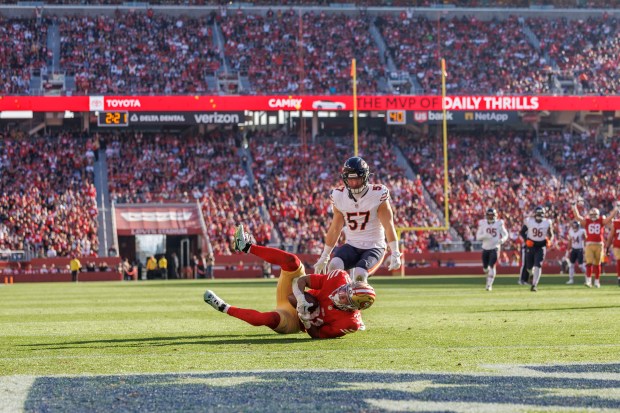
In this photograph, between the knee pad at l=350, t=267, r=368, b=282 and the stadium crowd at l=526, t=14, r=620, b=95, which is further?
the stadium crowd at l=526, t=14, r=620, b=95

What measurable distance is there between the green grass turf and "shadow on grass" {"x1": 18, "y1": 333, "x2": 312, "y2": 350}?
0.01m

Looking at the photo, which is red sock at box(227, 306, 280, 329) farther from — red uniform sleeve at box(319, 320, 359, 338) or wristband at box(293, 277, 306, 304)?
red uniform sleeve at box(319, 320, 359, 338)

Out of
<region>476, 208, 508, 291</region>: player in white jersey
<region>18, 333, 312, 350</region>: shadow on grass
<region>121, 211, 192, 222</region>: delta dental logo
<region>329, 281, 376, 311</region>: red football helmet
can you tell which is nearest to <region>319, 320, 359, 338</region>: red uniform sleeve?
<region>18, 333, 312, 350</region>: shadow on grass

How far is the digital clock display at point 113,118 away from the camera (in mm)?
48438

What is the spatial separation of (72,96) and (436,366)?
→ 139 ft

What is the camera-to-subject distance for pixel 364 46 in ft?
177

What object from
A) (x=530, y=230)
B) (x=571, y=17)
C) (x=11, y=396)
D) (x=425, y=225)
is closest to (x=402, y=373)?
(x=11, y=396)

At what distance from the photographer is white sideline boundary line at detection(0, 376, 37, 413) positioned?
6.41 m

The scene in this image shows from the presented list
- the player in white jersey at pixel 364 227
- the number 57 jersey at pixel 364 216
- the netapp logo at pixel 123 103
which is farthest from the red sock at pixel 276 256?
the netapp logo at pixel 123 103

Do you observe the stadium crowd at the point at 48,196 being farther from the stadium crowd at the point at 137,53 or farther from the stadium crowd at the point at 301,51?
the stadium crowd at the point at 301,51

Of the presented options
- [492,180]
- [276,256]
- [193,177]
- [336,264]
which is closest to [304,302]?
[276,256]

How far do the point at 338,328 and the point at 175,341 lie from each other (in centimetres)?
173

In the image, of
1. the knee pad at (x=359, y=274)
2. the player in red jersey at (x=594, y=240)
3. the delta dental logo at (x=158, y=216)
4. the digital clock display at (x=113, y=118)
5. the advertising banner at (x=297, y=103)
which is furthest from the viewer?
the digital clock display at (x=113, y=118)

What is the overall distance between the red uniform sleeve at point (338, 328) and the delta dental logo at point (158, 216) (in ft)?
117
